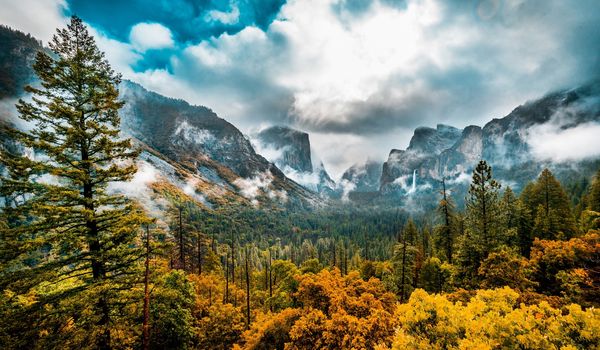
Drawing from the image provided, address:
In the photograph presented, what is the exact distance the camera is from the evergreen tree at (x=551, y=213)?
3212 cm

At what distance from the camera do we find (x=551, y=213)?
3394 centimetres

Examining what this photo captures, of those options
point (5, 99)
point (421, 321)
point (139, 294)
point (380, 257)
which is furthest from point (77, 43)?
point (5, 99)

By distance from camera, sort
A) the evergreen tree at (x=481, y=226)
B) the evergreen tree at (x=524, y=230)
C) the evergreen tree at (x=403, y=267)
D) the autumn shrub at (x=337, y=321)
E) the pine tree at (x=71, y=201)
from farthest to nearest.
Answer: the evergreen tree at (x=403, y=267) < the evergreen tree at (x=524, y=230) < the evergreen tree at (x=481, y=226) < the autumn shrub at (x=337, y=321) < the pine tree at (x=71, y=201)

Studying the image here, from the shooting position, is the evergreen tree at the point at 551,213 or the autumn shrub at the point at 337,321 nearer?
the autumn shrub at the point at 337,321

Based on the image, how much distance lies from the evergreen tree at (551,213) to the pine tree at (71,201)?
135ft

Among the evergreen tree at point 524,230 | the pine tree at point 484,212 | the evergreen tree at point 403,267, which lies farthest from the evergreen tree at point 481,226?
the evergreen tree at point 524,230

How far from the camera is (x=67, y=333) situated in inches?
371

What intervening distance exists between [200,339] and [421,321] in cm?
2337

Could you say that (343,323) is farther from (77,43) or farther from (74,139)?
(77,43)

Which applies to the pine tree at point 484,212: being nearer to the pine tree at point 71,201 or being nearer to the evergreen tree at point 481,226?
the evergreen tree at point 481,226

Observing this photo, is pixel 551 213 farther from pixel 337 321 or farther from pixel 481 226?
pixel 337 321

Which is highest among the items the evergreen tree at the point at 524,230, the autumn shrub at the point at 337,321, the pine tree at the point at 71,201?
the pine tree at the point at 71,201

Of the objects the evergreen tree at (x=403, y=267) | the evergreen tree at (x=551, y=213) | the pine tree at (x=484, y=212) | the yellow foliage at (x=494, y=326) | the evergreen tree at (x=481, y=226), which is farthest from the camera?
the evergreen tree at (x=403, y=267)

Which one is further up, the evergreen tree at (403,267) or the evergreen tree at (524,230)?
the evergreen tree at (524,230)
